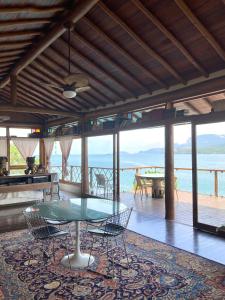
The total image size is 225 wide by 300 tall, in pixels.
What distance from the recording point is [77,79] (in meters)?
3.80

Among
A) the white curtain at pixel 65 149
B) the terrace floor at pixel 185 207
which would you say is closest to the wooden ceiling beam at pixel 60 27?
the white curtain at pixel 65 149

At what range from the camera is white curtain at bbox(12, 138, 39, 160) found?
975 centimetres

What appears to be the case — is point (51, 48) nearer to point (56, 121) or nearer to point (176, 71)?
point (176, 71)

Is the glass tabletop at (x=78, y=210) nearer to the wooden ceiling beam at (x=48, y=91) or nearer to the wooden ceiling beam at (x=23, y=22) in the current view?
the wooden ceiling beam at (x=23, y=22)

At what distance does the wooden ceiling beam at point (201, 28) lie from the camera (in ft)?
10.5

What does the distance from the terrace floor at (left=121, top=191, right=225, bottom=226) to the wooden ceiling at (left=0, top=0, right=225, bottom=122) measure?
7.03 ft

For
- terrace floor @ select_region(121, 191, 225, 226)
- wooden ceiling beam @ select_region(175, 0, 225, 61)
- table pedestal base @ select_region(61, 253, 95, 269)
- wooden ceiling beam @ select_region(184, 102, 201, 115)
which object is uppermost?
wooden ceiling beam @ select_region(175, 0, 225, 61)

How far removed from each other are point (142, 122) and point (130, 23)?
7.56ft

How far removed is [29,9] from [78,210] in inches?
106

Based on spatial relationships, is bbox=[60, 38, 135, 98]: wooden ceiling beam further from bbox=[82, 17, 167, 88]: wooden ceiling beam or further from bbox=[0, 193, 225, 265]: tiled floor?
bbox=[0, 193, 225, 265]: tiled floor

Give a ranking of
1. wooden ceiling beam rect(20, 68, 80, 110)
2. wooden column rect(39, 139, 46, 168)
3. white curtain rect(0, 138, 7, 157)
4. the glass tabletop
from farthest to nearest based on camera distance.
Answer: wooden column rect(39, 139, 46, 168) → white curtain rect(0, 138, 7, 157) → wooden ceiling beam rect(20, 68, 80, 110) → the glass tabletop

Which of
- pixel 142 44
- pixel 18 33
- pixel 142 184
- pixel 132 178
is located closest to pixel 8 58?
pixel 18 33

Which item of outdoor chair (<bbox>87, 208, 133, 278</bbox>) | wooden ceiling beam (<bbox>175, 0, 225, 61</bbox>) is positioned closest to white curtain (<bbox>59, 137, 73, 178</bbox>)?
outdoor chair (<bbox>87, 208, 133, 278</bbox>)

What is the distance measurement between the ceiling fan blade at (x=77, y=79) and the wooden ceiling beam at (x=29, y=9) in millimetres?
950
